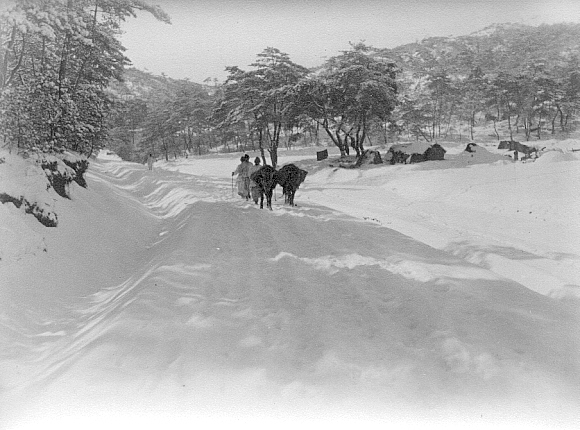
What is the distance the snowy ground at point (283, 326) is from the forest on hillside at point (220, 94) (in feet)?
9.77

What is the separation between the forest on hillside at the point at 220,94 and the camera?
9383 mm

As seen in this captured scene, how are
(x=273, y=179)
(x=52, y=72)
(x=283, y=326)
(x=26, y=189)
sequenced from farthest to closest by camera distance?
(x=273, y=179) → (x=52, y=72) → (x=26, y=189) → (x=283, y=326)

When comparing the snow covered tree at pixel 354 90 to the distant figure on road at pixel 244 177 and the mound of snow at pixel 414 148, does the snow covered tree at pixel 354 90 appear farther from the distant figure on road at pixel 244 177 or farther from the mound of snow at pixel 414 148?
the distant figure on road at pixel 244 177

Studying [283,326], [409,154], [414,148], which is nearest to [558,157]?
[409,154]

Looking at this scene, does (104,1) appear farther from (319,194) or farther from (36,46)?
(319,194)

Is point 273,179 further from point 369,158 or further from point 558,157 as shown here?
point 369,158

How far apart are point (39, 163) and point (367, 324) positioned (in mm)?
8792

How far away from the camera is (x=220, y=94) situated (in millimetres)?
43781

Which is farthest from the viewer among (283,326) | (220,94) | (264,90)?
(220,94)

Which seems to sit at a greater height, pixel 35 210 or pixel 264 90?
pixel 264 90

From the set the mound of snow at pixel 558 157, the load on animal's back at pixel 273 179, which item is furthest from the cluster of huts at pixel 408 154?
the load on animal's back at pixel 273 179

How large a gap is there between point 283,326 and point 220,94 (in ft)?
141

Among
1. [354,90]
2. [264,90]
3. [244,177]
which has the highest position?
[264,90]

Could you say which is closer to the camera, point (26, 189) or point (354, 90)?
point (26, 189)
